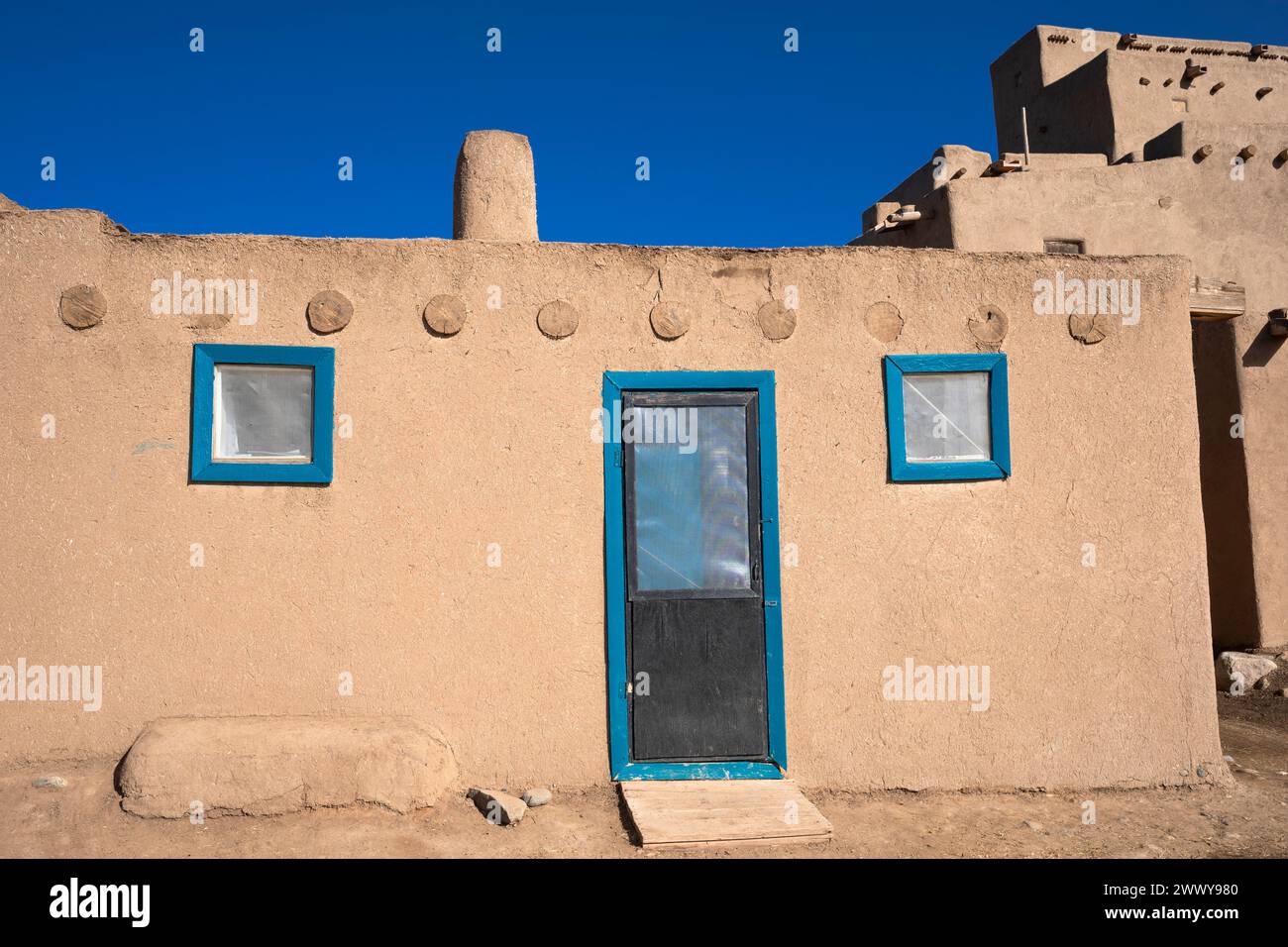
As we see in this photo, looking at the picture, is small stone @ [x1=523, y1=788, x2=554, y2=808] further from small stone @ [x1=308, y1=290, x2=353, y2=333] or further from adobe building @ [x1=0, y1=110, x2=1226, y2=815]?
small stone @ [x1=308, y1=290, x2=353, y2=333]

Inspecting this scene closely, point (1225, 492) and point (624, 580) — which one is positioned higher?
point (1225, 492)

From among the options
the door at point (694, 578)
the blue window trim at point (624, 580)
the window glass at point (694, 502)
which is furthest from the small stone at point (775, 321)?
the window glass at point (694, 502)

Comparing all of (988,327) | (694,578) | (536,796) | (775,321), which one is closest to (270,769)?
(536,796)

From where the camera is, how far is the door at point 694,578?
17.2 feet

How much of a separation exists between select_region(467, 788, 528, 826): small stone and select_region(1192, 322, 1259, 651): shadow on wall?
6.97 metres

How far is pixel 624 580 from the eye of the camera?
17.2ft

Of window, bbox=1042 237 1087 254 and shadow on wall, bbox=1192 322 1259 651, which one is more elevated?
window, bbox=1042 237 1087 254

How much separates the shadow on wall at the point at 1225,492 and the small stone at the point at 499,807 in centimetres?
697

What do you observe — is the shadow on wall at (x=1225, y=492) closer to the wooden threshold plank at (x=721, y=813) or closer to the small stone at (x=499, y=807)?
the wooden threshold plank at (x=721, y=813)

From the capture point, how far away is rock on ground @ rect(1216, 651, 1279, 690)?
26.6 feet

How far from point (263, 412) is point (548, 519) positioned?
1.64 meters

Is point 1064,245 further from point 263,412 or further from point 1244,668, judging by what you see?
point 263,412

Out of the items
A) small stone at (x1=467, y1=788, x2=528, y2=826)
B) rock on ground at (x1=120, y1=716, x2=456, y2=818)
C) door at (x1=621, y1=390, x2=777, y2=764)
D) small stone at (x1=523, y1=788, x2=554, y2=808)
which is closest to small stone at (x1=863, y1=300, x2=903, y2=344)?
door at (x1=621, y1=390, x2=777, y2=764)

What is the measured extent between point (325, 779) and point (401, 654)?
0.74 m
